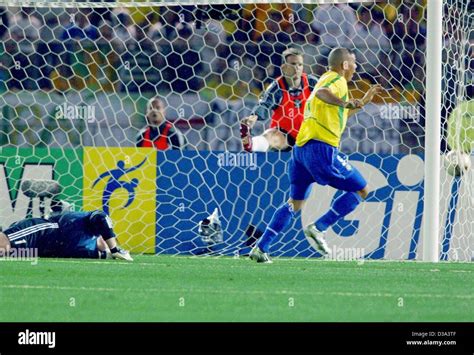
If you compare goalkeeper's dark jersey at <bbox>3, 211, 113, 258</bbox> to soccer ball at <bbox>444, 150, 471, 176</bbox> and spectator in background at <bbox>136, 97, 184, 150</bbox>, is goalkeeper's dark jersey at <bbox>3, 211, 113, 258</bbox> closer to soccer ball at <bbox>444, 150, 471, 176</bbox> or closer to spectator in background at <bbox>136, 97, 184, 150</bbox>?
spectator in background at <bbox>136, 97, 184, 150</bbox>

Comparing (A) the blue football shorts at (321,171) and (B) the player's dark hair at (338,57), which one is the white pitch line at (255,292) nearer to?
(A) the blue football shorts at (321,171)

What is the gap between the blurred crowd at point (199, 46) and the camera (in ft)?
40.5

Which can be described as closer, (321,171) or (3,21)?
(321,171)

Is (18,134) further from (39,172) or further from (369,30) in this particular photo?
(369,30)

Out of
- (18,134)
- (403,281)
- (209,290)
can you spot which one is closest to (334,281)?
(403,281)

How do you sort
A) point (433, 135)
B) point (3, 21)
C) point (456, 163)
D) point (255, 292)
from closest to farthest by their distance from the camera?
point (255, 292), point (433, 135), point (456, 163), point (3, 21)

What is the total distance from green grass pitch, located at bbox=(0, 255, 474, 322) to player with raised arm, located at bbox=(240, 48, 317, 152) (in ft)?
6.09

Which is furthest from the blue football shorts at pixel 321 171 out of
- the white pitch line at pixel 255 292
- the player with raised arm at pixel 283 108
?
the white pitch line at pixel 255 292

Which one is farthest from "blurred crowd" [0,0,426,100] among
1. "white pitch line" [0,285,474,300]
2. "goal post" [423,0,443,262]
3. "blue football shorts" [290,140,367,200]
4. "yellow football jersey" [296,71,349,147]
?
"white pitch line" [0,285,474,300]

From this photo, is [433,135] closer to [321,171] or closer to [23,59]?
[321,171]

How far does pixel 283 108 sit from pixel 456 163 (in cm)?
185

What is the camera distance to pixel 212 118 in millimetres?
12172

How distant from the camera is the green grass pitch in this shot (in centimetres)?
617

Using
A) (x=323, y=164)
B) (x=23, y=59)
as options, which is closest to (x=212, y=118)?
(x=23, y=59)
